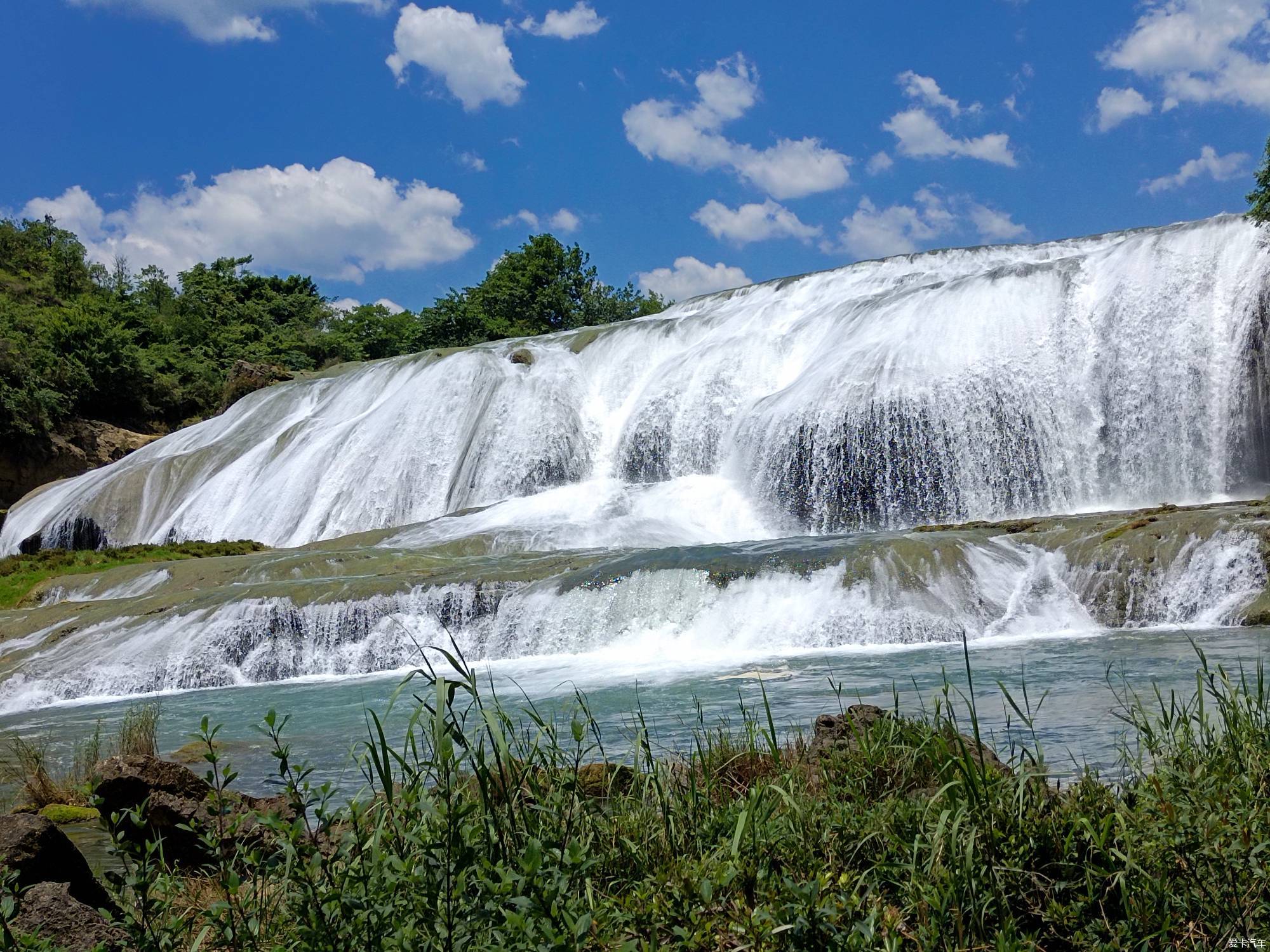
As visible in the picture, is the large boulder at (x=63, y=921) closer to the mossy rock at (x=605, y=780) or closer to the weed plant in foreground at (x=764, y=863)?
the weed plant in foreground at (x=764, y=863)

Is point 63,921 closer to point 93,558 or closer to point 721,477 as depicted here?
point 721,477

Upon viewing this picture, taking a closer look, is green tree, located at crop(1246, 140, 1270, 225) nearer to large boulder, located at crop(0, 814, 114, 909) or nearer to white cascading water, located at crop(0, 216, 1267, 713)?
white cascading water, located at crop(0, 216, 1267, 713)

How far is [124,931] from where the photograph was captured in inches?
118

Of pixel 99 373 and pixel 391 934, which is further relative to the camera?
pixel 99 373

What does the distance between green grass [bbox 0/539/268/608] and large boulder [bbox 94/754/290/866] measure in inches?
688

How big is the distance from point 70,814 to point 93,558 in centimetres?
1958

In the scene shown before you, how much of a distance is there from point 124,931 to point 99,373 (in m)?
44.6

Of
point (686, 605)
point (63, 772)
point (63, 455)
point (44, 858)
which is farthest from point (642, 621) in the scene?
point (63, 455)

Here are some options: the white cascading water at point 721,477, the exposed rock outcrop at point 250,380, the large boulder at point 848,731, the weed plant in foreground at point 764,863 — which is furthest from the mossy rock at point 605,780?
the exposed rock outcrop at point 250,380

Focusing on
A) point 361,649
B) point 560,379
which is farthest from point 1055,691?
point 560,379

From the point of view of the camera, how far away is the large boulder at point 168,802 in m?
4.51

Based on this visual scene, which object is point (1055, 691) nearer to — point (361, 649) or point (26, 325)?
point (361, 649)

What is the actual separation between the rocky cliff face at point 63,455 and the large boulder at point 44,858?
1542 inches

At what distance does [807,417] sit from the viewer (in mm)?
21422
